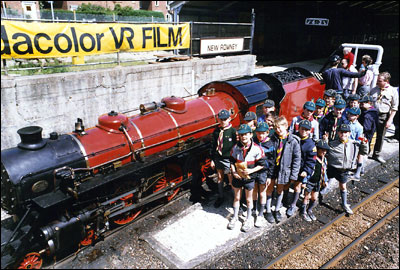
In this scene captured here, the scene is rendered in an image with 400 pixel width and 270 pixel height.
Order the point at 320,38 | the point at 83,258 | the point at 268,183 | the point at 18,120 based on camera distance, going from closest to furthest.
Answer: the point at 83,258 → the point at 268,183 → the point at 18,120 → the point at 320,38

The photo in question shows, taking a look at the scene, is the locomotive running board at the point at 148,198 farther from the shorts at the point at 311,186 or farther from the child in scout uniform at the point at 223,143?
the shorts at the point at 311,186

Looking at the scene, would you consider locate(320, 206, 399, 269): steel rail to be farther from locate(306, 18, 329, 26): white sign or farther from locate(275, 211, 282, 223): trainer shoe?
locate(306, 18, 329, 26): white sign

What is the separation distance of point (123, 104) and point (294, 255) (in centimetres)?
596

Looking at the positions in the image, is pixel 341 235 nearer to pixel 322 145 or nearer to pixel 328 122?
pixel 322 145

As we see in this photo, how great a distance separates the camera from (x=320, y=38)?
24562 millimetres

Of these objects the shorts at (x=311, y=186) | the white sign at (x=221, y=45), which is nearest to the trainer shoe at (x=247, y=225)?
the shorts at (x=311, y=186)

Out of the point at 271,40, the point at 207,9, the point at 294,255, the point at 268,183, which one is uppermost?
the point at 207,9

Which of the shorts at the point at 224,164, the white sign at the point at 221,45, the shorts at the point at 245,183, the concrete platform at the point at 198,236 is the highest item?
the white sign at the point at 221,45

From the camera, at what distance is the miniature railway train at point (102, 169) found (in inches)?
185

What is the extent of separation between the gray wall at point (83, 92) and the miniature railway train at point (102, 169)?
2228 millimetres

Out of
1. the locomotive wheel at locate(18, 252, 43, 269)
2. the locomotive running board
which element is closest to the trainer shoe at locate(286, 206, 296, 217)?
the locomotive running board

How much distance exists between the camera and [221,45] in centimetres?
1206

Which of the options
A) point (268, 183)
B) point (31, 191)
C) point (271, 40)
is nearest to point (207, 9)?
point (271, 40)

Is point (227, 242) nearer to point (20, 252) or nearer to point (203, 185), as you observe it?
point (203, 185)
